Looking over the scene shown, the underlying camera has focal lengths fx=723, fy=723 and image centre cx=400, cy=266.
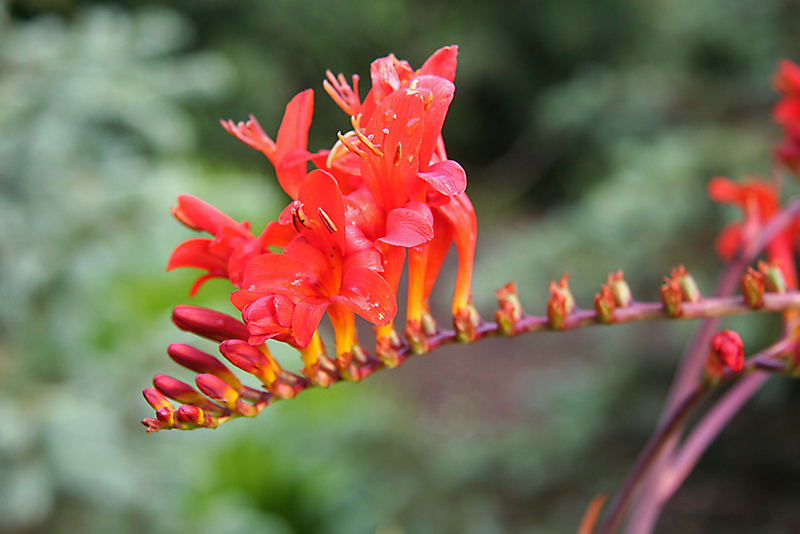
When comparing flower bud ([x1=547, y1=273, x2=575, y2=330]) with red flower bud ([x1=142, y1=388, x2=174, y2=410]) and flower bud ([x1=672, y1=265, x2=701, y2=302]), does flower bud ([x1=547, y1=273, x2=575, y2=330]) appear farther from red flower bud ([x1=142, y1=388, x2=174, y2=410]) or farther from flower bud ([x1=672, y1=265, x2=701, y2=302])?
red flower bud ([x1=142, y1=388, x2=174, y2=410])

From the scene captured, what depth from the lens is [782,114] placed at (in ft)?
4.08

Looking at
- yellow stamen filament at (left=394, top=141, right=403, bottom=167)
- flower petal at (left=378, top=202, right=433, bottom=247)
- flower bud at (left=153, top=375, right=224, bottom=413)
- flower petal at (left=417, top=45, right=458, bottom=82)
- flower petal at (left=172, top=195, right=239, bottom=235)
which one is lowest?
flower bud at (left=153, top=375, right=224, bottom=413)

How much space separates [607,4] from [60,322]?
6.20m

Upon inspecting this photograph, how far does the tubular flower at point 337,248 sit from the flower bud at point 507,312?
3cm

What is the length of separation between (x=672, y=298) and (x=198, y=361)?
0.48 meters

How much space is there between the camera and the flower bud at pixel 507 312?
74 cm

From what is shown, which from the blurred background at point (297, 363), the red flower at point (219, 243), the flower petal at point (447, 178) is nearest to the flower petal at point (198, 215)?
the red flower at point (219, 243)

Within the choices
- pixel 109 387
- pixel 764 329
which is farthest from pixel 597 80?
pixel 109 387

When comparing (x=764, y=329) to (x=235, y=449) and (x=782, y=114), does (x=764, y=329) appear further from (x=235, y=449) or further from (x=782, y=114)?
(x=235, y=449)

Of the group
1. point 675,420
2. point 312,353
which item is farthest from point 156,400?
point 675,420

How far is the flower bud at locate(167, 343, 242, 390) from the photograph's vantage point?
0.70 m

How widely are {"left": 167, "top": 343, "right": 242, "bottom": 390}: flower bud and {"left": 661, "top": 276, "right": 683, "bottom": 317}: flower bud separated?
17.2 inches

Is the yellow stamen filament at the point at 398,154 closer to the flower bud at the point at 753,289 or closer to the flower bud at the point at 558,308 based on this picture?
the flower bud at the point at 558,308

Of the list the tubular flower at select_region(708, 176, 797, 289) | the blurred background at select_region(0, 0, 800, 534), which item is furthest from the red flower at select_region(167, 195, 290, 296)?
the blurred background at select_region(0, 0, 800, 534)
